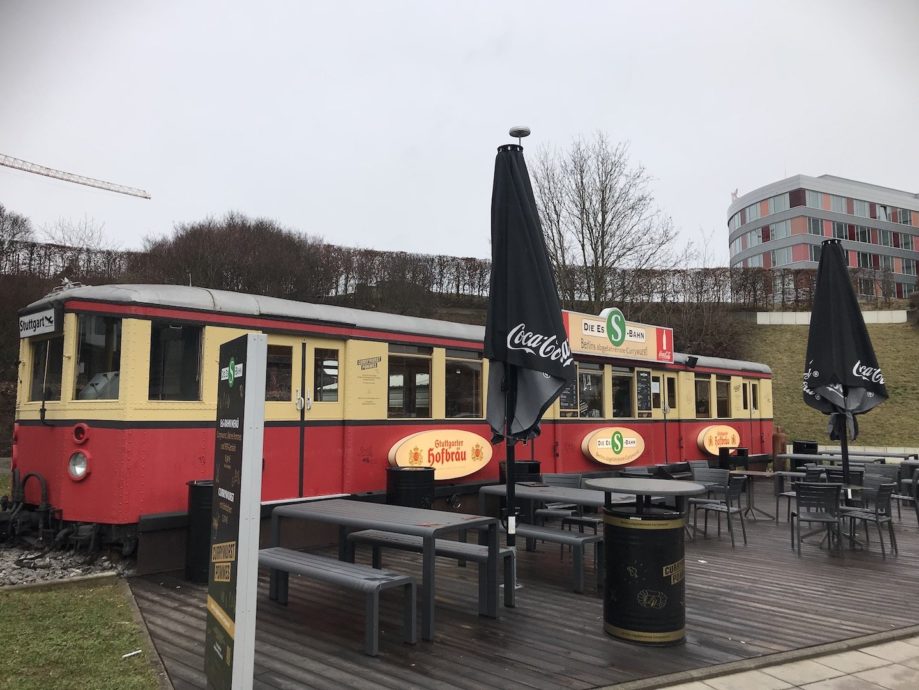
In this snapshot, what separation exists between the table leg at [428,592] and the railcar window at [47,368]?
416 cm

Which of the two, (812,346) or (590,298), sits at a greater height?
(590,298)

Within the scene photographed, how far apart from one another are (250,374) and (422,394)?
19.2 ft

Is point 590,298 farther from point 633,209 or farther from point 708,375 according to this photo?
point 708,375

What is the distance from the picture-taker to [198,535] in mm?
6129

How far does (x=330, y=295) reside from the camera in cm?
2961

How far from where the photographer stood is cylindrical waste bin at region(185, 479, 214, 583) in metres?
6.12

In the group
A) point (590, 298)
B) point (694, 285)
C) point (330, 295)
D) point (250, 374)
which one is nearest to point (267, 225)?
point (330, 295)

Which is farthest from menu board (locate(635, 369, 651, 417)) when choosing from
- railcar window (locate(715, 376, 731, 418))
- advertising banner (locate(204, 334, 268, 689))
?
advertising banner (locate(204, 334, 268, 689))

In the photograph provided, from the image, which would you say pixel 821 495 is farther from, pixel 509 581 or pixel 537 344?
pixel 537 344

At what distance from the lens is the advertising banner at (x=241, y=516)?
302 centimetres

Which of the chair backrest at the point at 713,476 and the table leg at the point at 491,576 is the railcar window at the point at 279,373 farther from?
the chair backrest at the point at 713,476

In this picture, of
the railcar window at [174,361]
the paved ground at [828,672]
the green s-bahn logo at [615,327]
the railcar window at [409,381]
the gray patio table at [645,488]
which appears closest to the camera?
the paved ground at [828,672]

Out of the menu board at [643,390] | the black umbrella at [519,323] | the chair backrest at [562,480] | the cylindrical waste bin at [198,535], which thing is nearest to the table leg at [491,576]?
the black umbrella at [519,323]

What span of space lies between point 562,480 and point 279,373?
386cm
